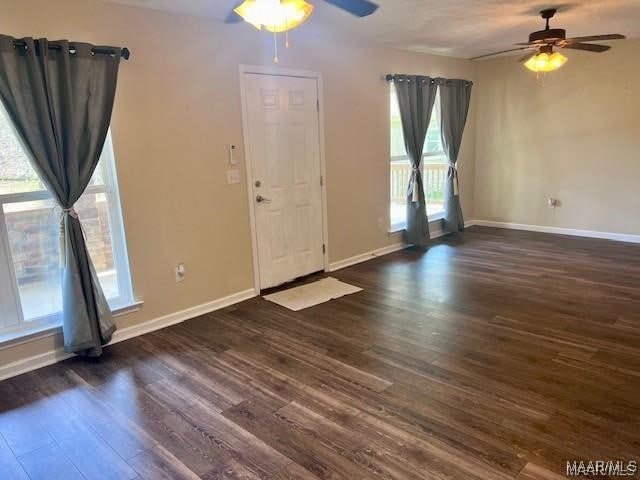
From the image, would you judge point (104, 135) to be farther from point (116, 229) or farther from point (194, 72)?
point (194, 72)

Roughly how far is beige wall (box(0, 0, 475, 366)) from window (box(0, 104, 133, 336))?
0.39ft

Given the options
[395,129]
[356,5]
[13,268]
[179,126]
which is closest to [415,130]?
[395,129]

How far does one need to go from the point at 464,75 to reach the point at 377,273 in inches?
131

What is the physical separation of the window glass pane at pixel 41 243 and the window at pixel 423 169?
11.0ft

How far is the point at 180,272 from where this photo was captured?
3.70 metres

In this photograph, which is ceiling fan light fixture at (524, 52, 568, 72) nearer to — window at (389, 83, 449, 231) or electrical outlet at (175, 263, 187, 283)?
window at (389, 83, 449, 231)

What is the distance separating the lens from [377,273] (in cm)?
478

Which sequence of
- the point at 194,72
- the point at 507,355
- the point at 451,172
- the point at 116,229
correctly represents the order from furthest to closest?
the point at 451,172, the point at 194,72, the point at 116,229, the point at 507,355

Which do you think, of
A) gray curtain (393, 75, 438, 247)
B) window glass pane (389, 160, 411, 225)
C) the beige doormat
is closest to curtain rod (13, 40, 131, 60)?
the beige doormat

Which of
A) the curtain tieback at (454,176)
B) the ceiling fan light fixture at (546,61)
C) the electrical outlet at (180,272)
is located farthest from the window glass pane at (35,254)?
the curtain tieback at (454,176)

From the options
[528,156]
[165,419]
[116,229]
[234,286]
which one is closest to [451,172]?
[528,156]

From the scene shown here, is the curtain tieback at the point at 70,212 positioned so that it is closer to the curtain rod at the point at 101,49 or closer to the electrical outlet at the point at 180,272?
the electrical outlet at the point at 180,272

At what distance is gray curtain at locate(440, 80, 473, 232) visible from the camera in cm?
596

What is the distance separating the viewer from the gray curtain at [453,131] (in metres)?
5.96
